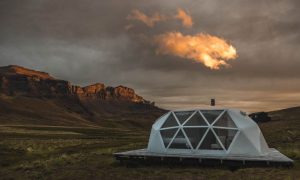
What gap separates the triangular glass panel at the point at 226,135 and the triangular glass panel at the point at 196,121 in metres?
1.46

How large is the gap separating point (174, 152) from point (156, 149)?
6.64ft

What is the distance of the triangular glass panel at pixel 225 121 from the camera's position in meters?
28.4

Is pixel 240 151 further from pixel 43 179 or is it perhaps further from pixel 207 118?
pixel 43 179

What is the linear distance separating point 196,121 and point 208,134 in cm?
187

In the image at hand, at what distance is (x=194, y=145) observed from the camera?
1101 inches

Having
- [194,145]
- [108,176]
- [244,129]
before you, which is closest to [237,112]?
[244,129]

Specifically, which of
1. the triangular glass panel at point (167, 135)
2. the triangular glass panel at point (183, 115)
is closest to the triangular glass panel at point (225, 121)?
the triangular glass panel at point (183, 115)

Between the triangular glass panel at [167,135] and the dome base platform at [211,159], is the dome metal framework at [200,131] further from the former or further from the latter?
the dome base platform at [211,159]

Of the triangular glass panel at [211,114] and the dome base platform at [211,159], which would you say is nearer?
A: the dome base platform at [211,159]

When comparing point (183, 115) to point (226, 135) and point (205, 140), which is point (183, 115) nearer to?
point (205, 140)

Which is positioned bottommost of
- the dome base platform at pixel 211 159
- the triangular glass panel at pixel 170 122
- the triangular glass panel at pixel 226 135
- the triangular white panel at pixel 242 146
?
the dome base platform at pixel 211 159

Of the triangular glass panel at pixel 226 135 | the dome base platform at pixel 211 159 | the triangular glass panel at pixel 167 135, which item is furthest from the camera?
the triangular glass panel at pixel 167 135

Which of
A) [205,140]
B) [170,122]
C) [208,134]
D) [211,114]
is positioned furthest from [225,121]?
[170,122]

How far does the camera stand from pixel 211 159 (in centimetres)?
2467
